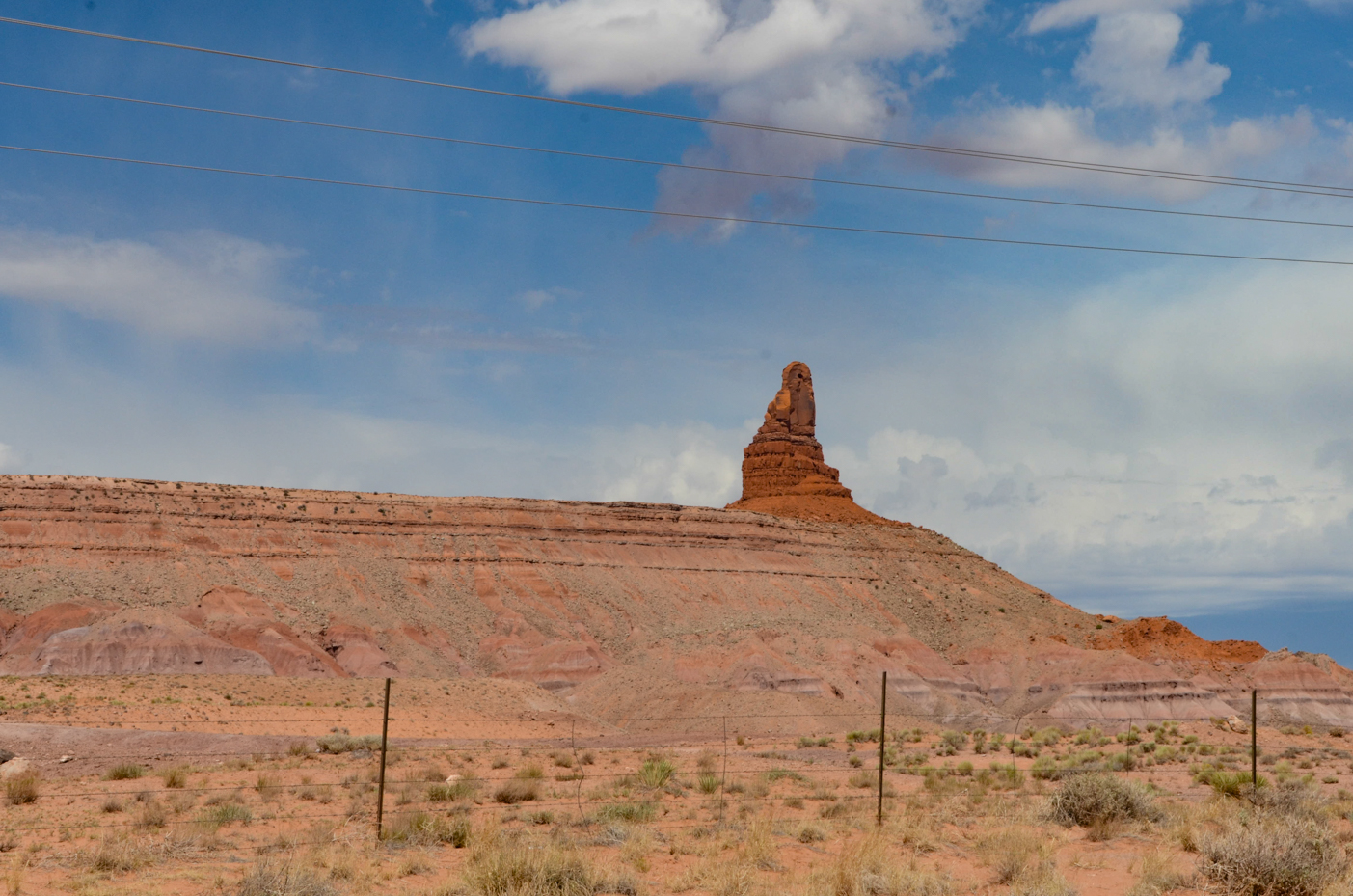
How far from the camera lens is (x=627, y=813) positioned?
801 inches

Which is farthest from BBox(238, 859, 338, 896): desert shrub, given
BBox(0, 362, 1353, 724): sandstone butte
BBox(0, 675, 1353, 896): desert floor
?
BBox(0, 362, 1353, 724): sandstone butte

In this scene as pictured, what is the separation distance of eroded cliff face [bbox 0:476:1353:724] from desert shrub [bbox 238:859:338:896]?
128 ft

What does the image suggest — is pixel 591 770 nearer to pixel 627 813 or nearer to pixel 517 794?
pixel 517 794

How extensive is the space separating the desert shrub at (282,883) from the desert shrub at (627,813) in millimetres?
7041

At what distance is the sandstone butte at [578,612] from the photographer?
5838cm

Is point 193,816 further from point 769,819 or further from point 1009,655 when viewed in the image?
point 1009,655

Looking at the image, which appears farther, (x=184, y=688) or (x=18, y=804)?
(x=184, y=688)

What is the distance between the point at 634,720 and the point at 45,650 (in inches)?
1128

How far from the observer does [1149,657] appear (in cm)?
7994

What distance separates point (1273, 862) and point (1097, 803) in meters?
6.08

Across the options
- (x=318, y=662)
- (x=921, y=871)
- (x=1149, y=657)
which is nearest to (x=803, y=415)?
(x=1149, y=657)

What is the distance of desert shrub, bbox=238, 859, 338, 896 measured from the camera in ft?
41.9

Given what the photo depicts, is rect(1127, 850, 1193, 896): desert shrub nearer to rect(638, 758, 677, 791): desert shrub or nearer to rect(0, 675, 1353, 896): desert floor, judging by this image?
rect(0, 675, 1353, 896): desert floor

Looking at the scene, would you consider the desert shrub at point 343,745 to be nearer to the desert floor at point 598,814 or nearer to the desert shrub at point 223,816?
the desert floor at point 598,814
